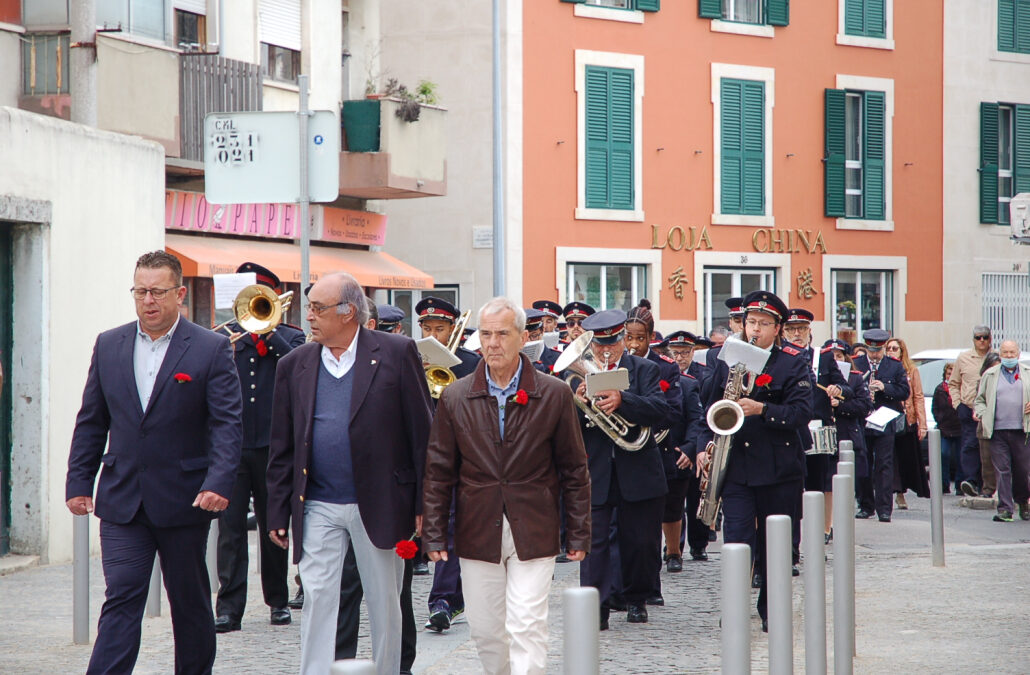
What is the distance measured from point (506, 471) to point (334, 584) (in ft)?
2.91

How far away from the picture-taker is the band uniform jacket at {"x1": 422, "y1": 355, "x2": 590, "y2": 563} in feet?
22.0

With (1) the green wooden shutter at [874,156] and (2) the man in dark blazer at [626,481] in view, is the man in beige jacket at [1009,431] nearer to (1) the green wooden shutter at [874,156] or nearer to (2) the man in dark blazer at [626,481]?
(2) the man in dark blazer at [626,481]

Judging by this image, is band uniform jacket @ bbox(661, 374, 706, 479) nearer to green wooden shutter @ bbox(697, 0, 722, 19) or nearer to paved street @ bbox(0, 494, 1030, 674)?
paved street @ bbox(0, 494, 1030, 674)

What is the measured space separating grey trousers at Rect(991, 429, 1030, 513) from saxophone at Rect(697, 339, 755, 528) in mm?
8103

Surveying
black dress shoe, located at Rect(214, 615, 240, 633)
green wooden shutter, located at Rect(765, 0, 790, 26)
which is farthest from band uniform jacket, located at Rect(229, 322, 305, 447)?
green wooden shutter, located at Rect(765, 0, 790, 26)

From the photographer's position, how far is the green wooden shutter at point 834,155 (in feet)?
103

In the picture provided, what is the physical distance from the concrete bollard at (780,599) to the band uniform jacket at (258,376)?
4.24 meters

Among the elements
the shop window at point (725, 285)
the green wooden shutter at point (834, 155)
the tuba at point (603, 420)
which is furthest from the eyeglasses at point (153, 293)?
the green wooden shutter at point (834, 155)

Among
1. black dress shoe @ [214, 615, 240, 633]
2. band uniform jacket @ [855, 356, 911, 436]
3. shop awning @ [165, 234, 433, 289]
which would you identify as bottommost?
black dress shoe @ [214, 615, 240, 633]

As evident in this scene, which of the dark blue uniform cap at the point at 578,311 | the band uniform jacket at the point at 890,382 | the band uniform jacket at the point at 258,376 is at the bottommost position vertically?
the band uniform jacket at the point at 890,382

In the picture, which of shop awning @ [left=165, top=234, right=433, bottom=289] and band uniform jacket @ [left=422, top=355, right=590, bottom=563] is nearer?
band uniform jacket @ [left=422, top=355, right=590, bottom=563]

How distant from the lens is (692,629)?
9945mm

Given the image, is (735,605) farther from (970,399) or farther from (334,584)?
(970,399)

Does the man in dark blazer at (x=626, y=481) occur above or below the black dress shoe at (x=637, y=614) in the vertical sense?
above
